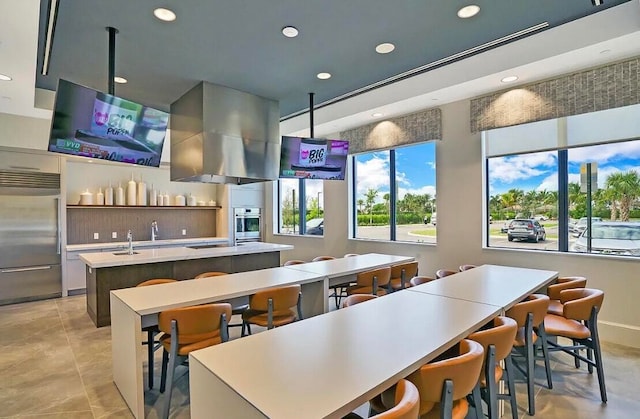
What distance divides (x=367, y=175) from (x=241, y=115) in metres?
3.14

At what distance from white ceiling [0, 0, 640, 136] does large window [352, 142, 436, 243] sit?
916mm

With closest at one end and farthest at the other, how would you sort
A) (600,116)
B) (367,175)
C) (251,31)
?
1. (251,31)
2. (600,116)
3. (367,175)

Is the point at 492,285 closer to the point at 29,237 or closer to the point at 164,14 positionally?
the point at 164,14

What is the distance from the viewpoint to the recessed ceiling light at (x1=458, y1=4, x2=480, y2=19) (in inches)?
98.3

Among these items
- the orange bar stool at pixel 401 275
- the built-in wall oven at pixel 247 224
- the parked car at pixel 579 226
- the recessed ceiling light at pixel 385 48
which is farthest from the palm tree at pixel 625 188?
the built-in wall oven at pixel 247 224

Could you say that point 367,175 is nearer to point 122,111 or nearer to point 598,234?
point 598,234

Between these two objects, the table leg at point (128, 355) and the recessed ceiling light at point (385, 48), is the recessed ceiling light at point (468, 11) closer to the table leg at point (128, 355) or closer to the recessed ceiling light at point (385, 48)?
the recessed ceiling light at point (385, 48)

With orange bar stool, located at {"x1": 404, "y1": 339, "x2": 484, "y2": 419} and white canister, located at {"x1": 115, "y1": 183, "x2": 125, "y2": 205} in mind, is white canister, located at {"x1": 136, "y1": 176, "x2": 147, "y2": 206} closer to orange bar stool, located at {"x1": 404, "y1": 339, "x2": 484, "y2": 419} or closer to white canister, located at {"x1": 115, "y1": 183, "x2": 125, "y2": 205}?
white canister, located at {"x1": 115, "y1": 183, "x2": 125, "y2": 205}

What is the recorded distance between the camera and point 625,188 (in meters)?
3.86

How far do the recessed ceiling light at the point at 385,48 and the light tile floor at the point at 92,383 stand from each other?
118 inches

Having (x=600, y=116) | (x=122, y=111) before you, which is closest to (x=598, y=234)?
(x=600, y=116)

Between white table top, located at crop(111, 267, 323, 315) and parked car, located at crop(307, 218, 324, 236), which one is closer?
white table top, located at crop(111, 267, 323, 315)

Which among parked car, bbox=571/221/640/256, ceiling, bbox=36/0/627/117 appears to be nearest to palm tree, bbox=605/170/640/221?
parked car, bbox=571/221/640/256

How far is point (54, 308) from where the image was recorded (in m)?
5.18
